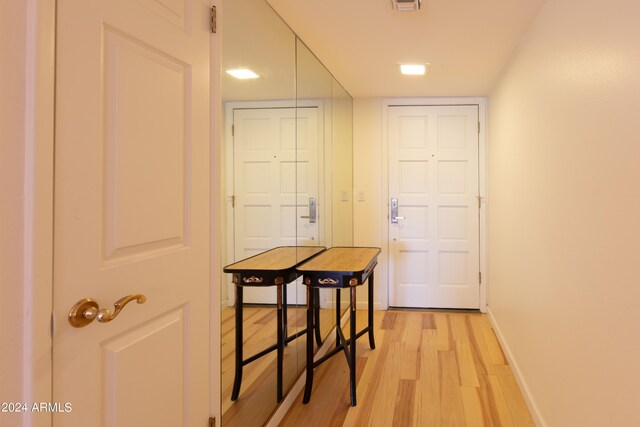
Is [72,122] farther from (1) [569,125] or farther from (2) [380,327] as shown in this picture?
(2) [380,327]

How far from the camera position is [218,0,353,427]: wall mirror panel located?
66.6 inches

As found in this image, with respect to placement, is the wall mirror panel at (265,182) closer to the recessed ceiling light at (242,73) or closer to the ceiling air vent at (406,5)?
the recessed ceiling light at (242,73)

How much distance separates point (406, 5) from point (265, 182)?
118 centimetres

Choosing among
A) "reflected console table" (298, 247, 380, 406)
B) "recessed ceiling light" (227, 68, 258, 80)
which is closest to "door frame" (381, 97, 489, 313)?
"reflected console table" (298, 247, 380, 406)

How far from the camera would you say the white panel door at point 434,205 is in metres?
4.23

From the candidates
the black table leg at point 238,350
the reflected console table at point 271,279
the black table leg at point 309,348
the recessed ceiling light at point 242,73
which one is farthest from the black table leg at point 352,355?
the recessed ceiling light at point 242,73

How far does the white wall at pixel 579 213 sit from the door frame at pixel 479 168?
1.45m

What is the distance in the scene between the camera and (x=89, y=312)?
0.94 m

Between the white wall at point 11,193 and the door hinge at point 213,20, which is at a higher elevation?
the door hinge at point 213,20

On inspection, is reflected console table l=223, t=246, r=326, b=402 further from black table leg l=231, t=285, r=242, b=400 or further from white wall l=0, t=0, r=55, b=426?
white wall l=0, t=0, r=55, b=426

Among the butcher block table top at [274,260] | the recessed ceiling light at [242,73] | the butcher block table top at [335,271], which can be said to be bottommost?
the butcher block table top at [335,271]

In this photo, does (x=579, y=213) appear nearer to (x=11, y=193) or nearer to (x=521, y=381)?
(x=521, y=381)

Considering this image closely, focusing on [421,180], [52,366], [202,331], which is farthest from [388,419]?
[421,180]

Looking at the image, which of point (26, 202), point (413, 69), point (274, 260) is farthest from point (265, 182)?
point (413, 69)
